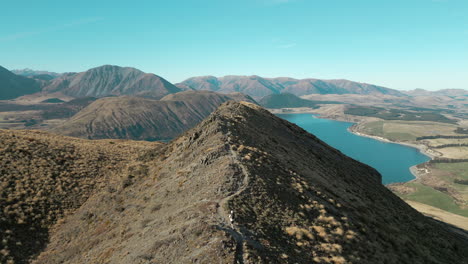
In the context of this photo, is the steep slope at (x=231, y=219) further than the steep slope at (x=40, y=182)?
No

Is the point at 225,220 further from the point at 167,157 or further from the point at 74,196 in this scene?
the point at 74,196

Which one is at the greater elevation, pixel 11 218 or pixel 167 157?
pixel 167 157

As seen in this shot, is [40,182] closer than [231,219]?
No

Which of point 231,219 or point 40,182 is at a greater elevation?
point 231,219

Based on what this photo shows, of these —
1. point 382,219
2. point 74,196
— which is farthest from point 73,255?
point 382,219

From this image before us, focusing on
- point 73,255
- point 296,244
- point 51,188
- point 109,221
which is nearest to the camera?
point 296,244
